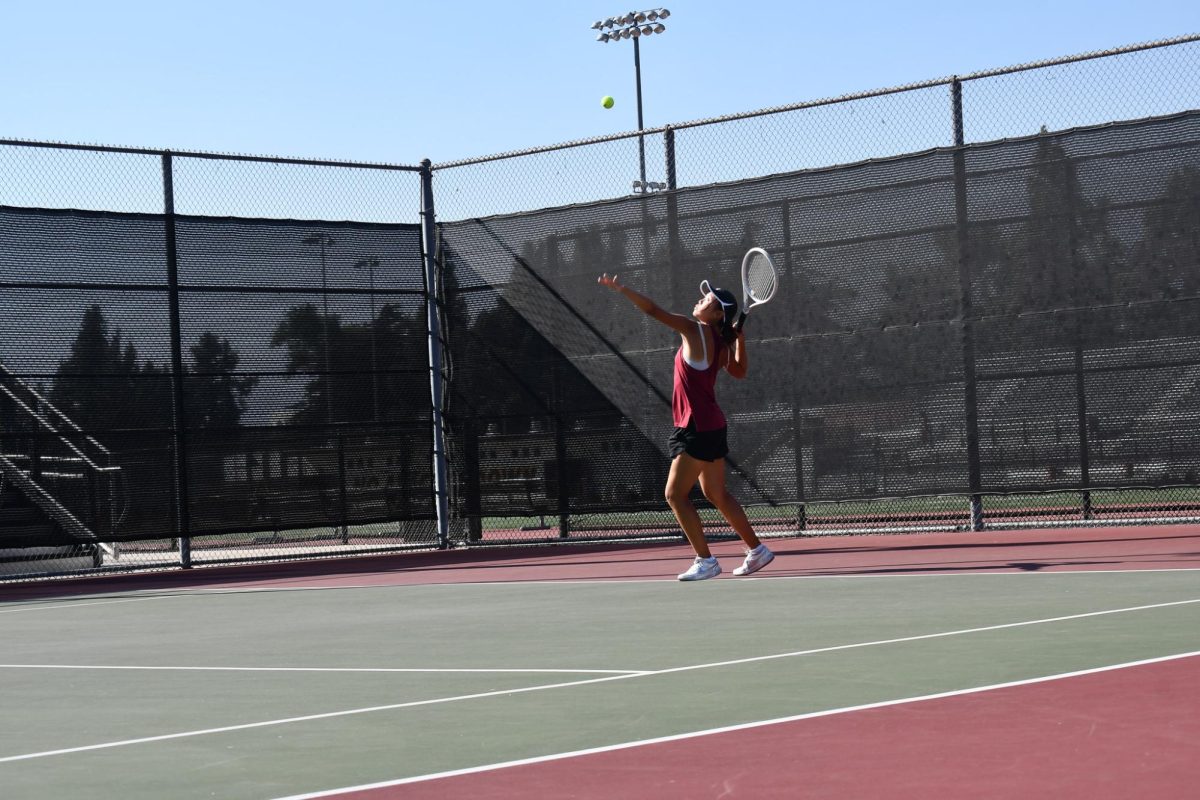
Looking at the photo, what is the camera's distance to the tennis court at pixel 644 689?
13.2 ft

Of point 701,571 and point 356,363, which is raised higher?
point 356,363

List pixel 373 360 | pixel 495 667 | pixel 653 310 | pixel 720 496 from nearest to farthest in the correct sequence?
pixel 495 667 → pixel 653 310 → pixel 720 496 → pixel 373 360

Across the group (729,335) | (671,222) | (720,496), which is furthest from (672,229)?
(720,496)

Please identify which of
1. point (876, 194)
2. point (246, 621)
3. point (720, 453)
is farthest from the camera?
point (876, 194)

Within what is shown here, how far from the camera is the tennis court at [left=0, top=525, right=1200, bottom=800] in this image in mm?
4012

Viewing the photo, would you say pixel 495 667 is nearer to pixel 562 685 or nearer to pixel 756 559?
pixel 562 685

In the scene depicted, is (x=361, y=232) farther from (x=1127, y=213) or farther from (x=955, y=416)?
(x=1127, y=213)

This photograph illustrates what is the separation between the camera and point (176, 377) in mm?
14406

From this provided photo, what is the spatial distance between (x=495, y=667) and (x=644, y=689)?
107 cm

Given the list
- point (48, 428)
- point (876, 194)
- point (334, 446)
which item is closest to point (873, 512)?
point (876, 194)

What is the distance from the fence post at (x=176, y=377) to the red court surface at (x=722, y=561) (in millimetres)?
542

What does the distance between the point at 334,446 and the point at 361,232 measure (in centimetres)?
196

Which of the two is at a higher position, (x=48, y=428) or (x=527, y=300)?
(x=527, y=300)

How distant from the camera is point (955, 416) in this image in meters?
13.3
